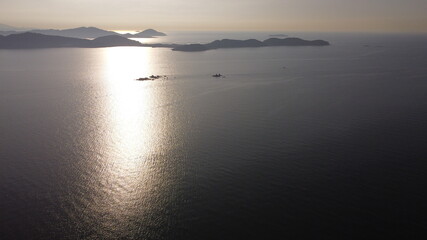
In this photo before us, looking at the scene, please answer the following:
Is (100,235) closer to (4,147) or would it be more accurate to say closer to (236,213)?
(236,213)

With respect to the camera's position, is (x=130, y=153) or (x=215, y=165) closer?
(x=215, y=165)

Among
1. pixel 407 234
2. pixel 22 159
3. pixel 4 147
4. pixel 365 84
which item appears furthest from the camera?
pixel 365 84

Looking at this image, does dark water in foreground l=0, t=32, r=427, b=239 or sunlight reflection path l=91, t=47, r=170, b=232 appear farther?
sunlight reflection path l=91, t=47, r=170, b=232

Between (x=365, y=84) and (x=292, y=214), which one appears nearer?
(x=292, y=214)

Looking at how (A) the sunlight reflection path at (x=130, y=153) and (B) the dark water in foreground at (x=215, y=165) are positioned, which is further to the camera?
(A) the sunlight reflection path at (x=130, y=153)

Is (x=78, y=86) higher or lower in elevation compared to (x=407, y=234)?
higher

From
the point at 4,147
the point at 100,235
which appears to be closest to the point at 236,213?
the point at 100,235

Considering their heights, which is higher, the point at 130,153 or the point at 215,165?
the point at 215,165

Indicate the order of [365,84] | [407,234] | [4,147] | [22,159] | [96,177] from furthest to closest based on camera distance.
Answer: [365,84] < [4,147] < [22,159] < [96,177] < [407,234]
